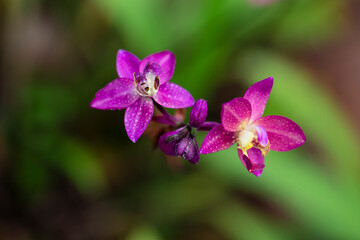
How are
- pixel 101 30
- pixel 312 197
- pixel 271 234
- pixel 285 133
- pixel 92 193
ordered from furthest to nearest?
pixel 101 30, pixel 92 193, pixel 271 234, pixel 312 197, pixel 285 133

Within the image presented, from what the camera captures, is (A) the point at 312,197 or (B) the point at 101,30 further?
(B) the point at 101,30

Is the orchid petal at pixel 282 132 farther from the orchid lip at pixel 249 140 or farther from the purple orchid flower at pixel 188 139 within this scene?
the purple orchid flower at pixel 188 139

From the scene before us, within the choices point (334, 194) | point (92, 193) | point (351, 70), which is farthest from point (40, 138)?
point (351, 70)

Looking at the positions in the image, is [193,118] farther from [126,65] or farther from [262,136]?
[126,65]

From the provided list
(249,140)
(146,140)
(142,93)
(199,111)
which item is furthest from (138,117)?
(146,140)

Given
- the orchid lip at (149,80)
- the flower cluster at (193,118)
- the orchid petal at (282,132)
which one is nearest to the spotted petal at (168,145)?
the flower cluster at (193,118)

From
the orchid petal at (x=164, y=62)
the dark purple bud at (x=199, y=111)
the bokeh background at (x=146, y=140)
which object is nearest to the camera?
the dark purple bud at (x=199, y=111)

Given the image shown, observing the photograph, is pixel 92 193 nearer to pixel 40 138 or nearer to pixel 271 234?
pixel 40 138
